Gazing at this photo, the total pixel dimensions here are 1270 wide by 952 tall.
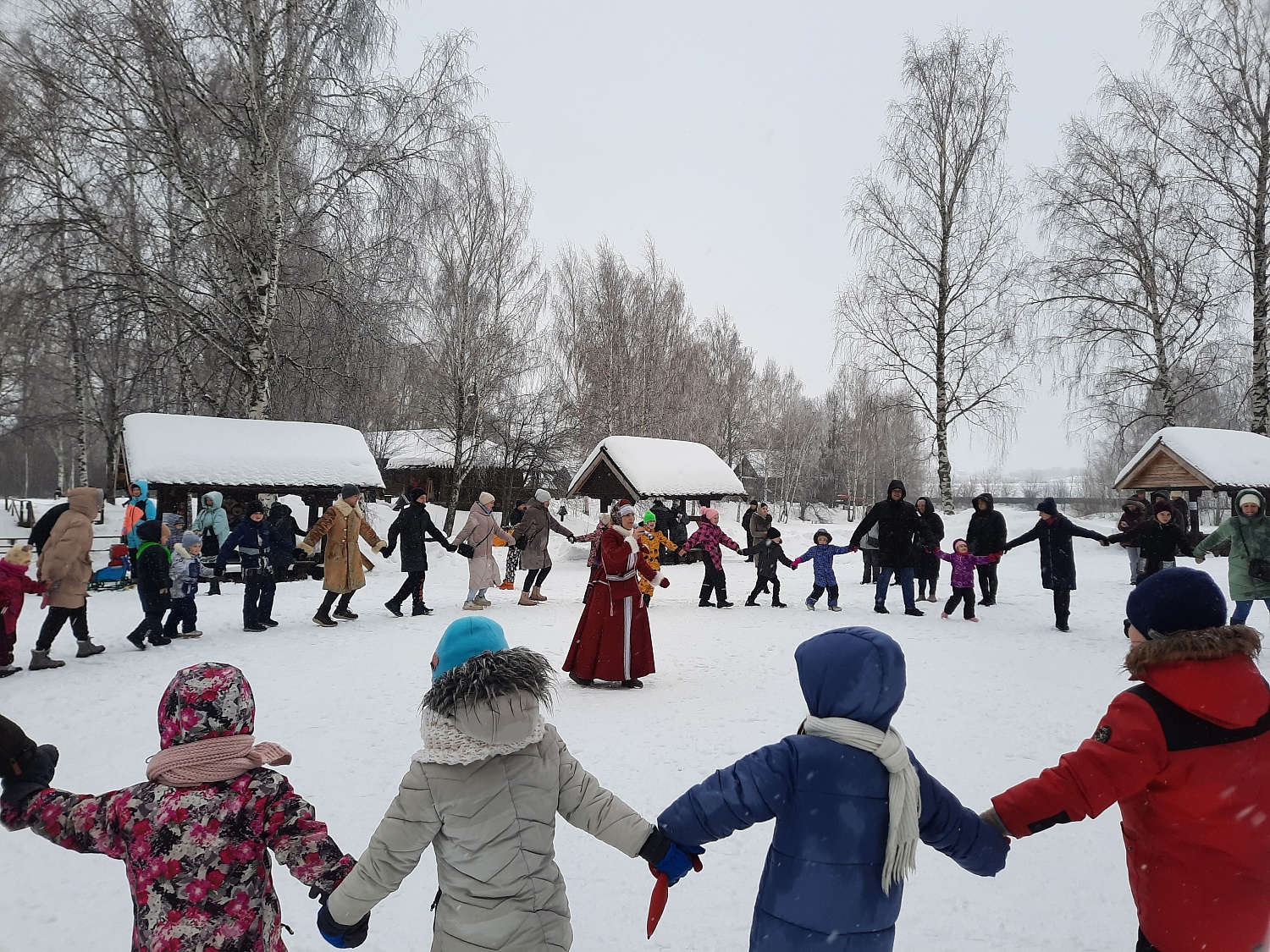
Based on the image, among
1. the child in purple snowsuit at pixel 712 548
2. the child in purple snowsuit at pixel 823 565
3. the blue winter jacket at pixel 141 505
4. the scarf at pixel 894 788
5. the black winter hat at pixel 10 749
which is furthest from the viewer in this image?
the child in purple snowsuit at pixel 712 548

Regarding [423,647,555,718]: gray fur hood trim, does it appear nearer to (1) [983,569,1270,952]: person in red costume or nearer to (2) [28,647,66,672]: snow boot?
(1) [983,569,1270,952]: person in red costume

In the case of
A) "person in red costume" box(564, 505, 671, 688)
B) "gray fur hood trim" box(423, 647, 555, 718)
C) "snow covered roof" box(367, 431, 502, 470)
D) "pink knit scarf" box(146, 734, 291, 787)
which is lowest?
"person in red costume" box(564, 505, 671, 688)

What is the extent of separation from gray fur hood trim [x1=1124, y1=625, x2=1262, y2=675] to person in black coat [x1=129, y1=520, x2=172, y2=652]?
9.16m

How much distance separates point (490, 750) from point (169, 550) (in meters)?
9.36

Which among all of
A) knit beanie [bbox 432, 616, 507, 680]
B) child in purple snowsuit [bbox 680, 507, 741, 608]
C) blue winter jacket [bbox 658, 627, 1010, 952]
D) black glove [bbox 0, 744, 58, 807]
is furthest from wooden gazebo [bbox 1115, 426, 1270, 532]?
black glove [bbox 0, 744, 58, 807]

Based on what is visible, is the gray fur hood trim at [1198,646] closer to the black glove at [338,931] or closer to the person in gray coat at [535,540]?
the black glove at [338,931]

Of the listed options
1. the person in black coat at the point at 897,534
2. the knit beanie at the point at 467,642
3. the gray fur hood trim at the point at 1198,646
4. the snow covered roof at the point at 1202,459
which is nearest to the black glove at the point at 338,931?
the knit beanie at the point at 467,642

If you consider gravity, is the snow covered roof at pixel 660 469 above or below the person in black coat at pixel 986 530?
above

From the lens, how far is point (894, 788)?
2.02m

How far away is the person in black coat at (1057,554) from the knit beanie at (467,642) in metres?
9.43

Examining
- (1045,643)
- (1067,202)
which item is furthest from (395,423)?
(1045,643)

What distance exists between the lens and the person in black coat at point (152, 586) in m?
8.42

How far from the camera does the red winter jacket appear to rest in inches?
86.7

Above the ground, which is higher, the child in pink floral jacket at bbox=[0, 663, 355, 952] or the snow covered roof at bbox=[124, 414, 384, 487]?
the snow covered roof at bbox=[124, 414, 384, 487]
